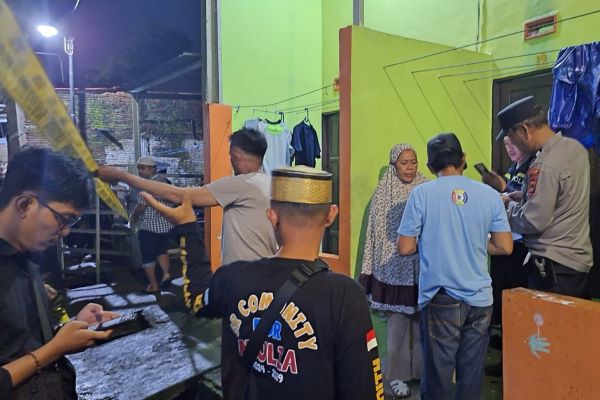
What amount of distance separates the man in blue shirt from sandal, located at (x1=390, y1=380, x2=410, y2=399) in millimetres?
687

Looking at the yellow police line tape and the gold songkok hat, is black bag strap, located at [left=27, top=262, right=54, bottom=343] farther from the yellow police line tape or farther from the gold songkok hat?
the gold songkok hat

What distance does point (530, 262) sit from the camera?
277 cm

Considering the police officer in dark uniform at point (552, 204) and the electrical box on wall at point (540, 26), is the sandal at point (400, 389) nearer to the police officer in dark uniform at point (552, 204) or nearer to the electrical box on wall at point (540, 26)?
the police officer in dark uniform at point (552, 204)

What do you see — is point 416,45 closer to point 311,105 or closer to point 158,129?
point 311,105

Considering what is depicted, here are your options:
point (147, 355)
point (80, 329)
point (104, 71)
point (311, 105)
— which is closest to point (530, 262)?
point (80, 329)

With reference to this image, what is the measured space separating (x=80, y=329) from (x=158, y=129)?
9.06 m

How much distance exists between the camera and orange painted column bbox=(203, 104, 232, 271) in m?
4.77

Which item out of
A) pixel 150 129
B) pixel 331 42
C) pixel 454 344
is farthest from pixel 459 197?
pixel 150 129

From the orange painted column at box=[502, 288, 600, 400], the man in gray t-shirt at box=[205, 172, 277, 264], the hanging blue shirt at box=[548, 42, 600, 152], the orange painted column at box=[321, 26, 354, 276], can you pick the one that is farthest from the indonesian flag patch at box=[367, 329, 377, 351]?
the hanging blue shirt at box=[548, 42, 600, 152]

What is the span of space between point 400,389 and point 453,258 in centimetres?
133

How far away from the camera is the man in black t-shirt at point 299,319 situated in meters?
1.21

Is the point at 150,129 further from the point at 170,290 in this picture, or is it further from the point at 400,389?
the point at 400,389

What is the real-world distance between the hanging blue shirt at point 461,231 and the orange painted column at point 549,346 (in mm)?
187

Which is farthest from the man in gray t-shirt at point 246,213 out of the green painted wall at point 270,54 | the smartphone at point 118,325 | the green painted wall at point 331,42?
the green painted wall at point 331,42
